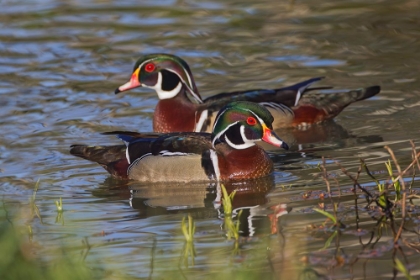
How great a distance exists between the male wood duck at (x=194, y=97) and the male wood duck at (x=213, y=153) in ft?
6.06

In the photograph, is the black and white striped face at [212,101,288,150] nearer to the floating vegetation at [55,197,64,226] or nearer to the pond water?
the pond water

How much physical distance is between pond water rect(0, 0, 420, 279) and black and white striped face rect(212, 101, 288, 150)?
16.0 inches

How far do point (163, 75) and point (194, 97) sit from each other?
48 cm

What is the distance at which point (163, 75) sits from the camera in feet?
38.0

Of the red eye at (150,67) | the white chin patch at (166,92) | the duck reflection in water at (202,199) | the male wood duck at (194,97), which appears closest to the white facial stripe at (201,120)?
the male wood duck at (194,97)

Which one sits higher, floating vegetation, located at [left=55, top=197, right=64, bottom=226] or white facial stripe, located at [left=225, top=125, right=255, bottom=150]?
white facial stripe, located at [left=225, top=125, right=255, bottom=150]

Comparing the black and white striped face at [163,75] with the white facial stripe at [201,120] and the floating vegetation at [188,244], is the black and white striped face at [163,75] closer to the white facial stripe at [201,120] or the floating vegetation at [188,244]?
the white facial stripe at [201,120]

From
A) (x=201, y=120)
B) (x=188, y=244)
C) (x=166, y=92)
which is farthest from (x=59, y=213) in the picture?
(x=166, y=92)

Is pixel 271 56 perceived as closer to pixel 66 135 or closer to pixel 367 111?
pixel 367 111

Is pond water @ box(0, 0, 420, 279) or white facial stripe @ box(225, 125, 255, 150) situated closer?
pond water @ box(0, 0, 420, 279)

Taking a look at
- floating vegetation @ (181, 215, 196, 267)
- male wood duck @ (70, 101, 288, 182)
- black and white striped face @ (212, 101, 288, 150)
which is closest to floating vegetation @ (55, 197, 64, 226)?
floating vegetation @ (181, 215, 196, 267)

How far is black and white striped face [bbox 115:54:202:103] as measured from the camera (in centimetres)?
1145

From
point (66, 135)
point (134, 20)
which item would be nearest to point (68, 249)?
point (66, 135)

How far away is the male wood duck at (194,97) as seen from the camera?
37.1ft
